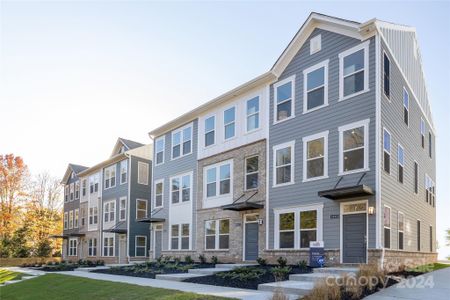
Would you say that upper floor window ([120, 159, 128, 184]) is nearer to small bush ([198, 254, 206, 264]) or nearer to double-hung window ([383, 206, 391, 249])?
small bush ([198, 254, 206, 264])

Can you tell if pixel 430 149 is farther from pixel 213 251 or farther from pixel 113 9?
pixel 113 9

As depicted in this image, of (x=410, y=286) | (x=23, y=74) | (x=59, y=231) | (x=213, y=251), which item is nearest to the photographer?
(x=410, y=286)

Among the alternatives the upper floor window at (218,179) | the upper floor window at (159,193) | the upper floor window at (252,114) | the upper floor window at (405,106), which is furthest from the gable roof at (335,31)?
the upper floor window at (159,193)

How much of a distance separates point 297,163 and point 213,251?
701 centimetres

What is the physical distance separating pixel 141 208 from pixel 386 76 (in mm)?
21865

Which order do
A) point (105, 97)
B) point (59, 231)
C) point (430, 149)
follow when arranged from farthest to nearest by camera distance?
point (59, 231), point (430, 149), point (105, 97)

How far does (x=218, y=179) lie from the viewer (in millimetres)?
21594

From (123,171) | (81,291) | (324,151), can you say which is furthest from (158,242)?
(324,151)

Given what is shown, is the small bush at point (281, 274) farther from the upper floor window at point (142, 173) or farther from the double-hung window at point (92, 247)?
the double-hung window at point (92, 247)

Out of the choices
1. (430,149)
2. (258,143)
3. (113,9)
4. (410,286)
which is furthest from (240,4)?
(430,149)

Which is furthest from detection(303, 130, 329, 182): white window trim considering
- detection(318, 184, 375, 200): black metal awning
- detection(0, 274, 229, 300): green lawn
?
detection(0, 274, 229, 300): green lawn

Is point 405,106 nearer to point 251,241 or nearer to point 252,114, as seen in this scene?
point 252,114

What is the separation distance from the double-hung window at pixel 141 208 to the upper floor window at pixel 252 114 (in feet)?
49.3

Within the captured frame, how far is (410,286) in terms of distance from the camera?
10922 mm
